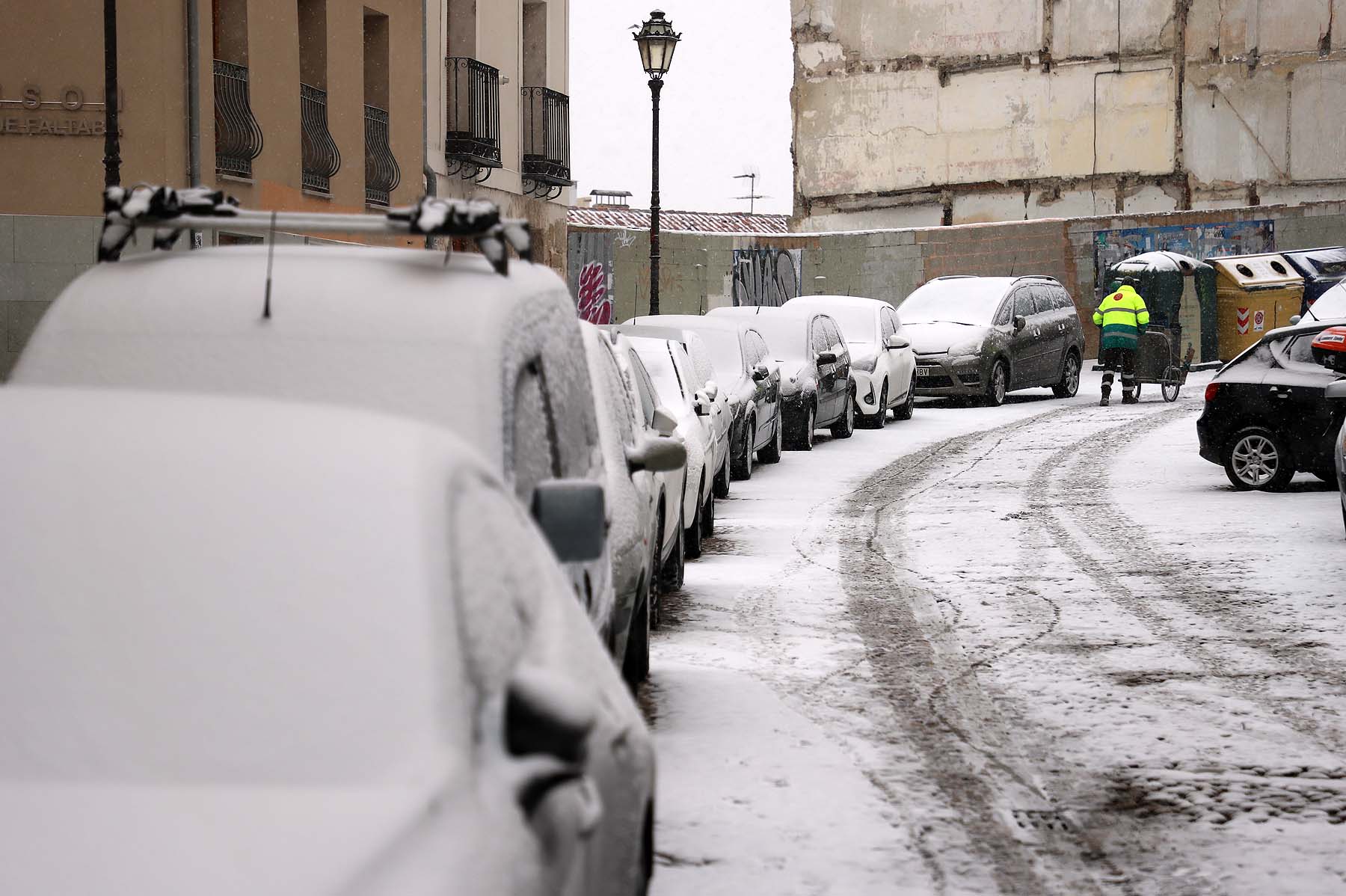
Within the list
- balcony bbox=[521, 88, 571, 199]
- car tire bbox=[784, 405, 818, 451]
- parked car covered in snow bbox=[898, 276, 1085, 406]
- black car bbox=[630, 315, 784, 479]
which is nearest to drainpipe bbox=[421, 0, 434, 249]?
balcony bbox=[521, 88, 571, 199]

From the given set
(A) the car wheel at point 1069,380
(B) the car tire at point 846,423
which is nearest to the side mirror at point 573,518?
(B) the car tire at point 846,423

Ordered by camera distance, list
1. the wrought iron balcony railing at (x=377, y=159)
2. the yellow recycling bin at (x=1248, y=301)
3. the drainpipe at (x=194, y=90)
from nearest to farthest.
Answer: the drainpipe at (x=194, y=90) → the wrought iron balcony railing at (x=377, y=159) → the yellow recycling bin at (x=1248, y=301)

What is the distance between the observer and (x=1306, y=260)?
106 feet

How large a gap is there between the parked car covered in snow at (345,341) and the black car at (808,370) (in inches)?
547

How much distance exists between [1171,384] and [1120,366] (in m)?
1.18

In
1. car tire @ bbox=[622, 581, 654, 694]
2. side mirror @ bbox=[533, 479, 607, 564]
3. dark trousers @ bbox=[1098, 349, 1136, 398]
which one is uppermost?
side mirror @ bbox=[533, 479, 607, 564]

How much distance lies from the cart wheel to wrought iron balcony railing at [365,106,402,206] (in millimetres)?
10828

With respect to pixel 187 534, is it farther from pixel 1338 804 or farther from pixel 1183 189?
pixel 1183 189

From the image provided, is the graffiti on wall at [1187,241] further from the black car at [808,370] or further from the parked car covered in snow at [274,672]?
the parked car covered in snow at [274,672]

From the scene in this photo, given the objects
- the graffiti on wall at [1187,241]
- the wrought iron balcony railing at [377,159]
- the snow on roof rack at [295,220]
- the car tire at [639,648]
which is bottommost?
the car tire at [639,648]

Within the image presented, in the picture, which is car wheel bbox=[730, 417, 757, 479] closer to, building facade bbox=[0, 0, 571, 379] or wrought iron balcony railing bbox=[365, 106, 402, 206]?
building facade bbox=[0, 0, 571, 379]

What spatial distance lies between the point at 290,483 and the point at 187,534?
0.64 feet

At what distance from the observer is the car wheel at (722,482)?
49.8 ft

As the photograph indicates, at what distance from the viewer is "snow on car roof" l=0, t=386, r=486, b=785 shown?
9.02ft
